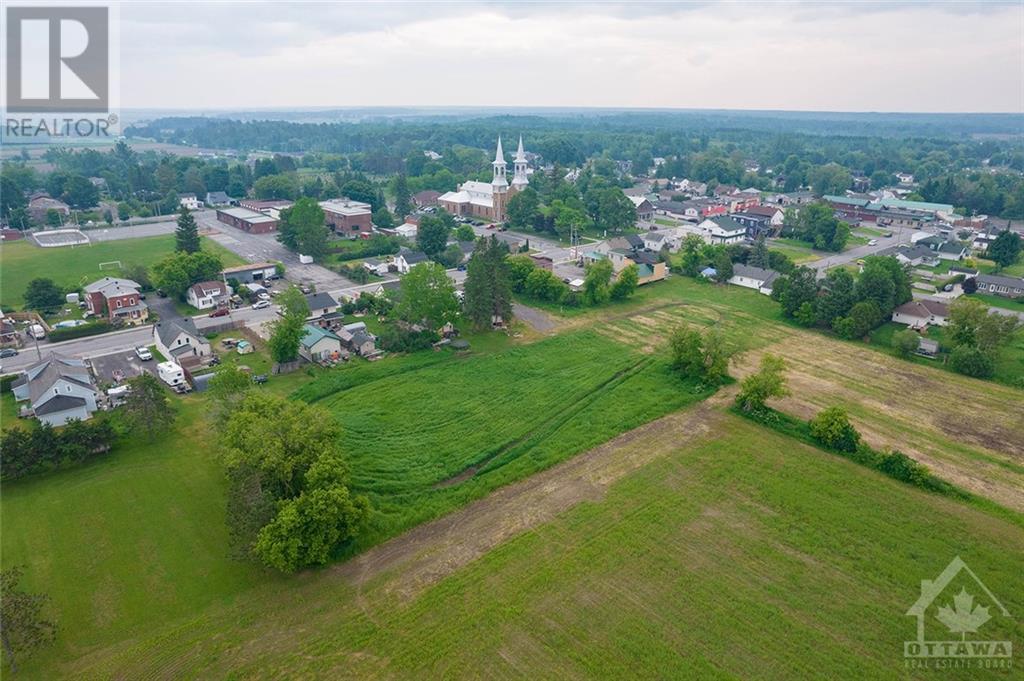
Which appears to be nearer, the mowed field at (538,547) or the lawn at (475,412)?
the mowed field at (538,547)

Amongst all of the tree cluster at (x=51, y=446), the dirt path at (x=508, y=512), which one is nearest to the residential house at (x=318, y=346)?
the tree cluster at (x=51, y=446)

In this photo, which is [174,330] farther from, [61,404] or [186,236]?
[186,236]

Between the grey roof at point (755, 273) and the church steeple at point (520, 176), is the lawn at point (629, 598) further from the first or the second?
the church steeple at point (520, 176)

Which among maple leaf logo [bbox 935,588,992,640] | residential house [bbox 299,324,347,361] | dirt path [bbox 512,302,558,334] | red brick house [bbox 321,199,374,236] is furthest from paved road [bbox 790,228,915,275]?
red brick house [bbox 321,199,374,236]

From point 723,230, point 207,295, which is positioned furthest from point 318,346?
point 723,230

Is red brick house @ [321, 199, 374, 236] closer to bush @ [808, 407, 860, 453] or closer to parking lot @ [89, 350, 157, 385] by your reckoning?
parking lot @ [89, 350, 157, 385]

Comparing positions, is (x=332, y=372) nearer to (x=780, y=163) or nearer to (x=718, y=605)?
(x=718, y=605)

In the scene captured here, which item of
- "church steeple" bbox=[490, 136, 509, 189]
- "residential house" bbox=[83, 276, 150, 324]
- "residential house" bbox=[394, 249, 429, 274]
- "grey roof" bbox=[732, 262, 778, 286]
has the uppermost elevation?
"church steeple" bbox=[490, 136, 509, 189]
